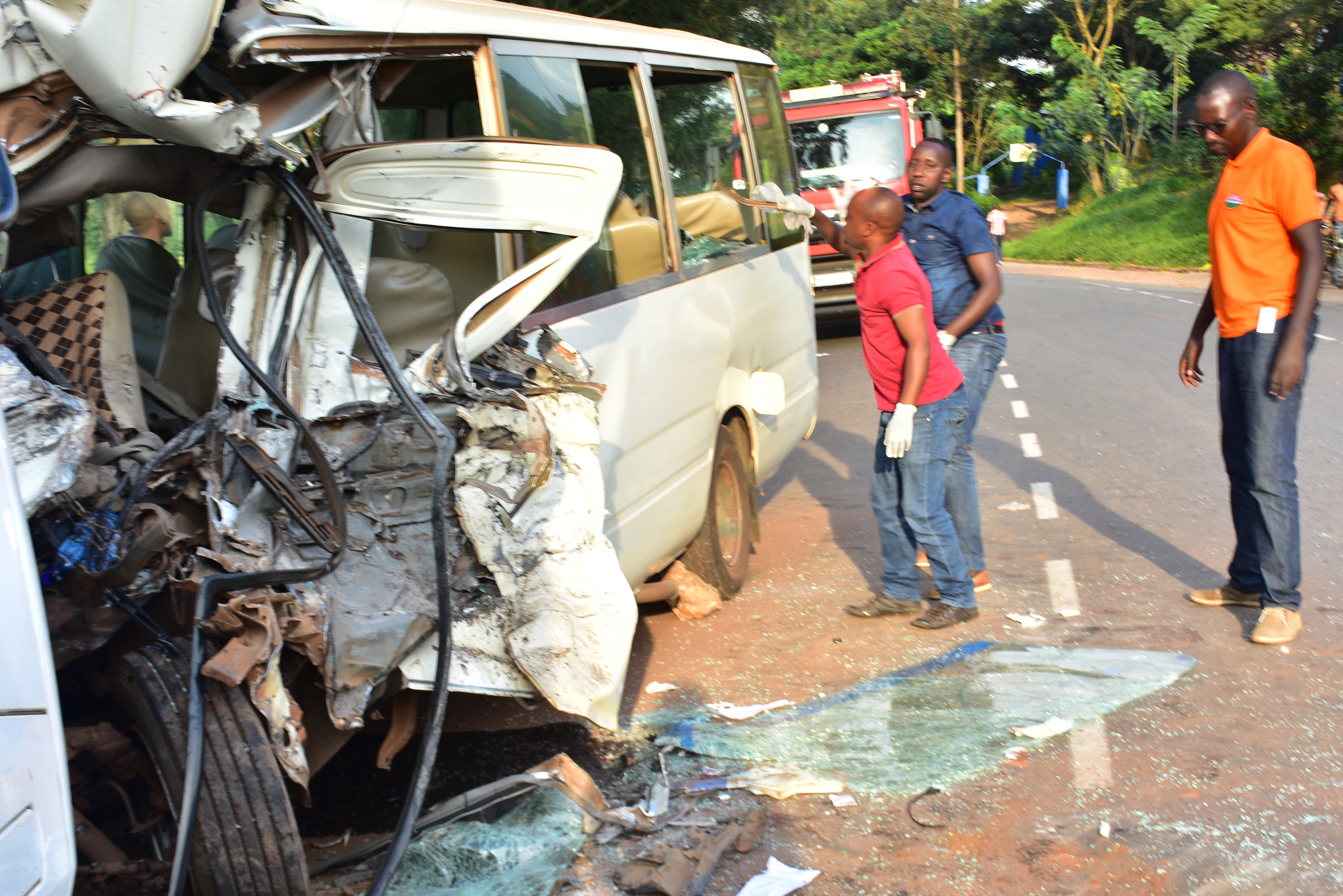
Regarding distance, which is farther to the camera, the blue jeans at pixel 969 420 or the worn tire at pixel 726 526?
the worn tire at pixel 726 526

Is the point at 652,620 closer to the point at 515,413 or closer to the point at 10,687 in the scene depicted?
the point at 515,413

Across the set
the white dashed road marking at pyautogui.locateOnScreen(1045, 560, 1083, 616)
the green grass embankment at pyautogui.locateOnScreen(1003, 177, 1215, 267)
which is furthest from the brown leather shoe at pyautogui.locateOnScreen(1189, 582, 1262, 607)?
the green grass embankment at pyautogui.locateOnScreen(1003, 177, 1215, 267)

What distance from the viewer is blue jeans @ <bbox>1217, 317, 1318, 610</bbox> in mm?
4340

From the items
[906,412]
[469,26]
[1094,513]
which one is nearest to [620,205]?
[469,26]

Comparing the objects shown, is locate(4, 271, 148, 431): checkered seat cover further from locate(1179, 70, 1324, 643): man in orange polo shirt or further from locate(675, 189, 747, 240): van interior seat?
locate(1179, 70, 1324, 643): man in orange polo shirt

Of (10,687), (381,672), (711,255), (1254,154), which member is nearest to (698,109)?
(711,255)

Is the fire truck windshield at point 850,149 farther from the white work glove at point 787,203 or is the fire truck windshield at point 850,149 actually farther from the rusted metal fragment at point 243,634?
the rusted metal fragment at point 243,634

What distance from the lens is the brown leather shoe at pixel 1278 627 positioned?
4395 millimetres

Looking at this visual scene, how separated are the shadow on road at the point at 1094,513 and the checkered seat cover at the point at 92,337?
4406 mm

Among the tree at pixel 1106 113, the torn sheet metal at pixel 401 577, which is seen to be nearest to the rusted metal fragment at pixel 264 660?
the torn sheet metal at pixel 401 577

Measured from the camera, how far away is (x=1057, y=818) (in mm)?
3287

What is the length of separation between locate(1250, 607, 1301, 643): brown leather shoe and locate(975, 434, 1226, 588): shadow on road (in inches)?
28.8

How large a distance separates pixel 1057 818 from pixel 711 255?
2686 mm

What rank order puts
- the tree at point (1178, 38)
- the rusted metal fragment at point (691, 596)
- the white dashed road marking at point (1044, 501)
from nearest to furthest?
1. the rusted metal fragment at point (691, 596)
2. the white dashed road marking at point (1044, 501)
3. the tree at point (1178, 38)
